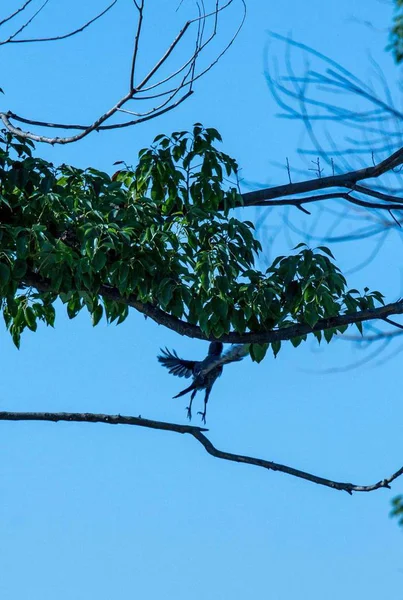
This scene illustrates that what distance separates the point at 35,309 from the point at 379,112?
7.64 feet

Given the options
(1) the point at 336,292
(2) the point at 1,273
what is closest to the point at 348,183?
(1) the point at 336,292

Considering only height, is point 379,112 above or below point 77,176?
below

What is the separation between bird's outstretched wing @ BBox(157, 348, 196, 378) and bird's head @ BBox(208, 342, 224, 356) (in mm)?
437

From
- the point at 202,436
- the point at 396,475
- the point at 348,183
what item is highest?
the point at 348,183

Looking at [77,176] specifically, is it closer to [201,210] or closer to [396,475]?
[201,210]

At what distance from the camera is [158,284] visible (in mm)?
5949

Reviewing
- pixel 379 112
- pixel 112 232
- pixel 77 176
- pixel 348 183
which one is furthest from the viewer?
pixel 348 183

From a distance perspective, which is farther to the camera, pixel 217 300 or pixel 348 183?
pixel 348 183

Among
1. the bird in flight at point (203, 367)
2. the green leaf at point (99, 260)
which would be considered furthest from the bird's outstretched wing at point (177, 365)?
the green leaf at point (99, 260)

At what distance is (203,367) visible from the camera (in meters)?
7.62

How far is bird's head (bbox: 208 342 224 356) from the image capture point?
24.1 ft

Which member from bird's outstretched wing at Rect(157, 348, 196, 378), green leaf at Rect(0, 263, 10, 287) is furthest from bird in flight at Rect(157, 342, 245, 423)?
green leaf at Rect(0, 263, 10, 287)

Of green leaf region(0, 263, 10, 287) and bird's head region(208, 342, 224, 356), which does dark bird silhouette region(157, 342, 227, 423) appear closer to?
bird's head region(208, 342, 224, 356)

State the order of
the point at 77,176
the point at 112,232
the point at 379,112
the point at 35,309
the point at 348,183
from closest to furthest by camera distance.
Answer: the point at 379,112
the point at 112,232
the point at 77,176
the point at 35,309
the point at 348,183
